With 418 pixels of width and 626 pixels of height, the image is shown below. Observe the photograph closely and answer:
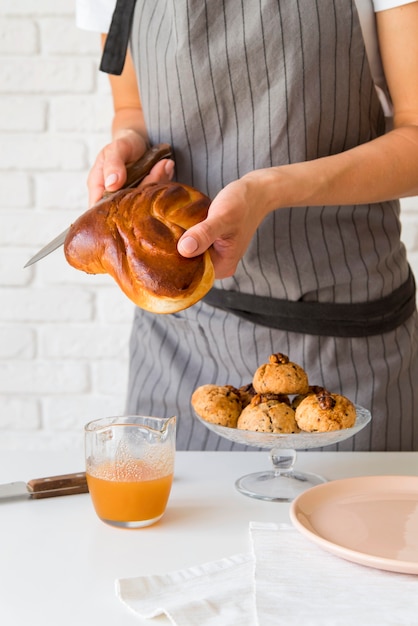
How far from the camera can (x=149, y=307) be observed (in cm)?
92

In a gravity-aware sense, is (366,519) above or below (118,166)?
below

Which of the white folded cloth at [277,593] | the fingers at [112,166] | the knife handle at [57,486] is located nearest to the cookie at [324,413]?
the white folded cloth at [277,593]

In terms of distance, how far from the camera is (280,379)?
951 mm

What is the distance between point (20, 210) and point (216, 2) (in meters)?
0.86

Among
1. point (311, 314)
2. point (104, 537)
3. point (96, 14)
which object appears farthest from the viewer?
point (96, 14)

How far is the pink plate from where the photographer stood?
76 centimetres

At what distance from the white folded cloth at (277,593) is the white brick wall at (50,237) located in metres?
1.21

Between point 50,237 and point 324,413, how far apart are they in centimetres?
118

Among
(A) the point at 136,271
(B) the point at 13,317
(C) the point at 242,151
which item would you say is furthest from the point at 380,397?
(B) the point at 13,317

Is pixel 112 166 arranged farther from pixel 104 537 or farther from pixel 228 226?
pixel 104 537

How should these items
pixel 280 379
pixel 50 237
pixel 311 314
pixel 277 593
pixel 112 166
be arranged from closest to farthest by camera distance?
pixel 277 593, pixel 280 379, pixel 112 166, pixel 311 314, pixel 50 237

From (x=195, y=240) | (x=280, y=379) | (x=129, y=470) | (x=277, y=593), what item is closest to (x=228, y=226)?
(x=195, y=240)

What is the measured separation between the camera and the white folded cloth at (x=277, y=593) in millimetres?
680

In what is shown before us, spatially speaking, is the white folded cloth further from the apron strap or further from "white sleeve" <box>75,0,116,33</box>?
"white sleeve" <box>75,0,116,33</box>
